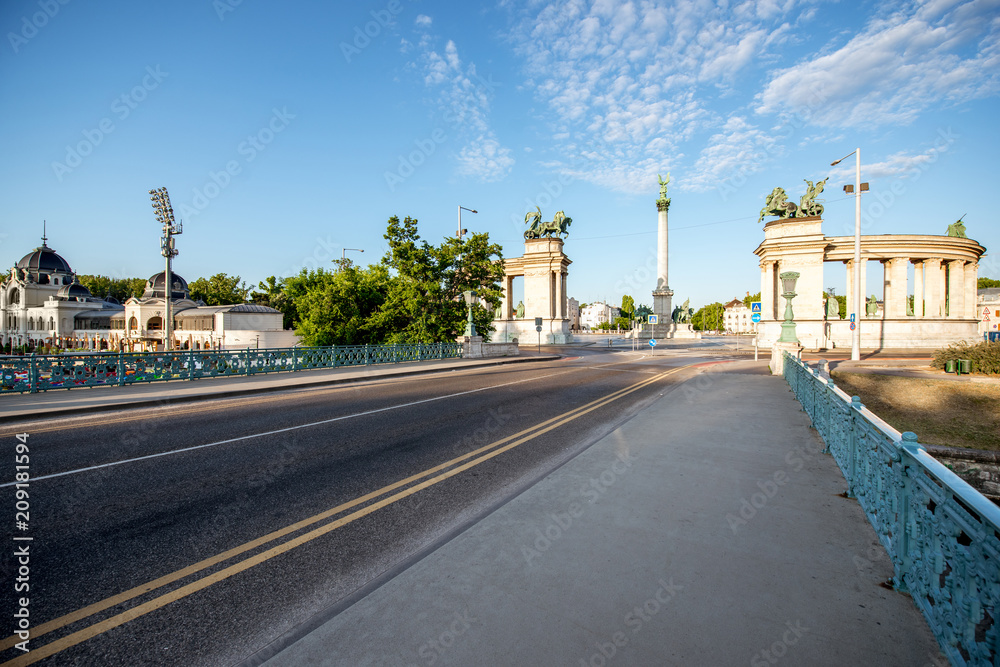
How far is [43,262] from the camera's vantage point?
80.9 meters

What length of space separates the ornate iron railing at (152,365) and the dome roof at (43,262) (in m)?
97.6

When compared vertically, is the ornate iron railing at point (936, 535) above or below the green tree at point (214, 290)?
below

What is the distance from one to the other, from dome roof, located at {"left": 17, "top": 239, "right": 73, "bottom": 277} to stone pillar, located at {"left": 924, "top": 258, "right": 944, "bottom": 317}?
13110cm

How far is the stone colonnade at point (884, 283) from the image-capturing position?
37969mm

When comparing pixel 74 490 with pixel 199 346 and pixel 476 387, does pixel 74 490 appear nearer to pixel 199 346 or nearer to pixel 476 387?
pixel 476 387

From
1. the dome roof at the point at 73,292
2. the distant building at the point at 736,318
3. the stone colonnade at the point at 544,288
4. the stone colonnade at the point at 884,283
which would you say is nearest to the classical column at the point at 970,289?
the stone colonnade at the point at 884,283

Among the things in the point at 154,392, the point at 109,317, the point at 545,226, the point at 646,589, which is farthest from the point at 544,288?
the point at 109,317

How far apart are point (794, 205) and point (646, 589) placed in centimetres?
4846

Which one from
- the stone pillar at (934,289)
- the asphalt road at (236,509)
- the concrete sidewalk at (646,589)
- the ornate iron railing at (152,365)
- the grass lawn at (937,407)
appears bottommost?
the grass lawn at (937,407)

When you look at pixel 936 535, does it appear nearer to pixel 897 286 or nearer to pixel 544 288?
pixel 897 286

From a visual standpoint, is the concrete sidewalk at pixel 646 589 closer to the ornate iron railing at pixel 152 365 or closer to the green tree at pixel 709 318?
the ornate iron railing at pixel 152 365

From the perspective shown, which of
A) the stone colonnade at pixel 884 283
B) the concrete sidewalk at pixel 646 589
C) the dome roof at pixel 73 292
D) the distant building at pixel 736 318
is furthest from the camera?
the distant building at pixel 736 318

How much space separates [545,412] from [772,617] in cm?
741

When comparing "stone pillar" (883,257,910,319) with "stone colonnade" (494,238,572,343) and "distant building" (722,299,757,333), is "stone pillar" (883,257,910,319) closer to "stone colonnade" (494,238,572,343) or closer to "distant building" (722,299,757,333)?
"stone colonnade" (494,238,572,343)
